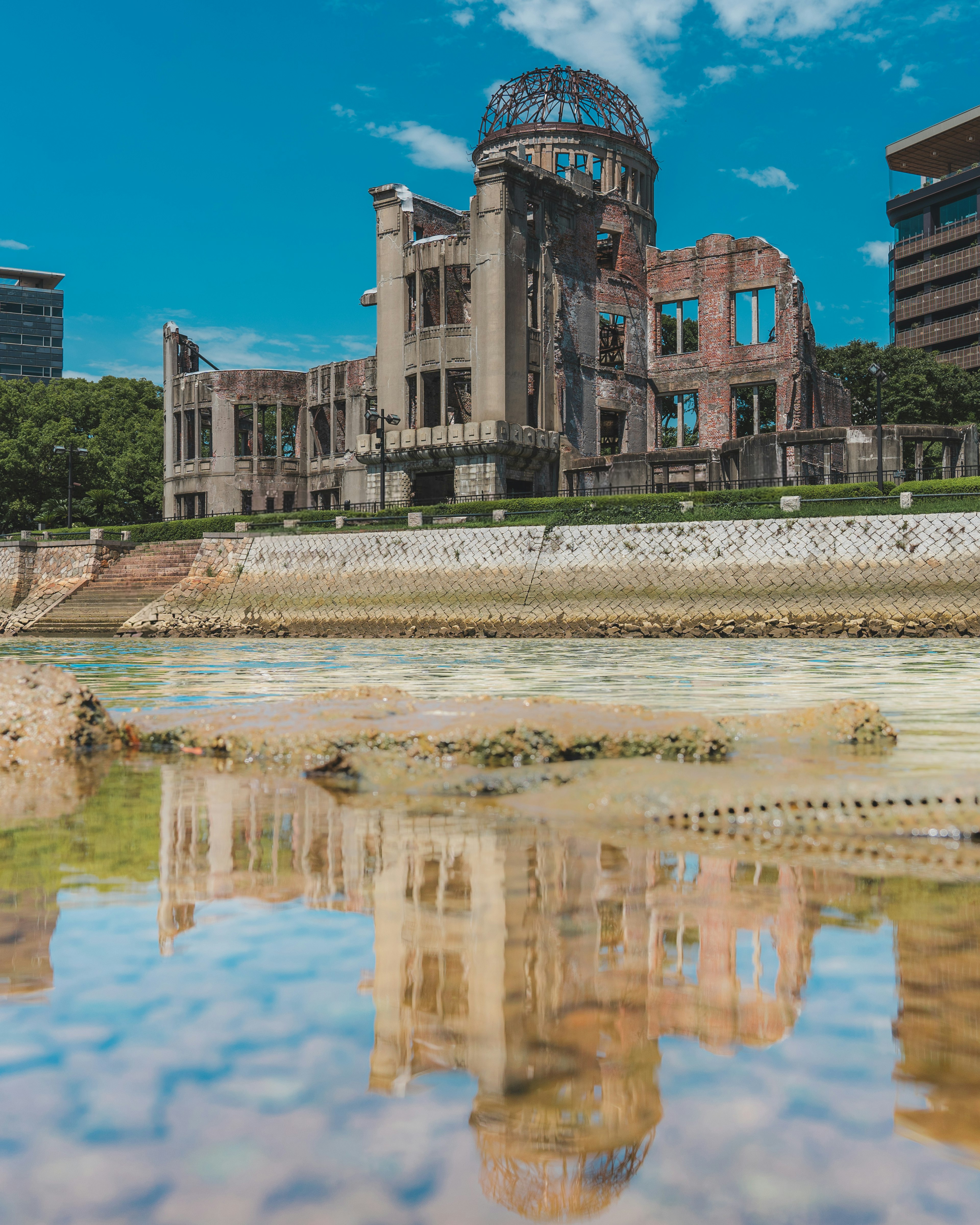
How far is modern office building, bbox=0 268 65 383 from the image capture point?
5950 inches

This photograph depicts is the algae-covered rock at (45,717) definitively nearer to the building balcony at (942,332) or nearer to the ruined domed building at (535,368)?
the ruined domed building at (535,368)

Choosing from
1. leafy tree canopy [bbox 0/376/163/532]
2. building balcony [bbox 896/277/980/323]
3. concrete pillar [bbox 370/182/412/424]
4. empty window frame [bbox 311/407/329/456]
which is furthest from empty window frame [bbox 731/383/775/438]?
leafy tree canopy [bbox 0/376/163/532]

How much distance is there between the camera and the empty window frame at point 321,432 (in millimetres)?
55750

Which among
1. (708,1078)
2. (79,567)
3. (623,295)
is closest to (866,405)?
(623,295)

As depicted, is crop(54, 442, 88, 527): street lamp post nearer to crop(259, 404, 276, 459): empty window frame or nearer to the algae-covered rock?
crop(259, 404, 276, 459): empty window frame

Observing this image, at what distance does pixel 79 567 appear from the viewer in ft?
122

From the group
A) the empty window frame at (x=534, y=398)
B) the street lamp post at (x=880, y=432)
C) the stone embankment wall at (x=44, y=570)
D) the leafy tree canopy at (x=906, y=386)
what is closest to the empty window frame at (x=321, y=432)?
the empty window frame at (x=534, y=398)

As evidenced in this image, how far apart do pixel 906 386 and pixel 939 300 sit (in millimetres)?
22676

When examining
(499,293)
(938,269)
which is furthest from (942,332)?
(499,293)

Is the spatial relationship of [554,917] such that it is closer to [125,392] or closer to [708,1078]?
[708,1078]

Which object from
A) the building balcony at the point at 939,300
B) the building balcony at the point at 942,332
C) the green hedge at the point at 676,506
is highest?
the building balcony at the point at 939,300

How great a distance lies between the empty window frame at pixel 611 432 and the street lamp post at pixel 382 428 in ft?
35.2

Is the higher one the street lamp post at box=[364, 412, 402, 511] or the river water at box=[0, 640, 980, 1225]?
the street lamp post at box=[364, 412, 402, 511]

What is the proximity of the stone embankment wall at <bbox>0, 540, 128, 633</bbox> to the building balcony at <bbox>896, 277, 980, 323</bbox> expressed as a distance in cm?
6317
